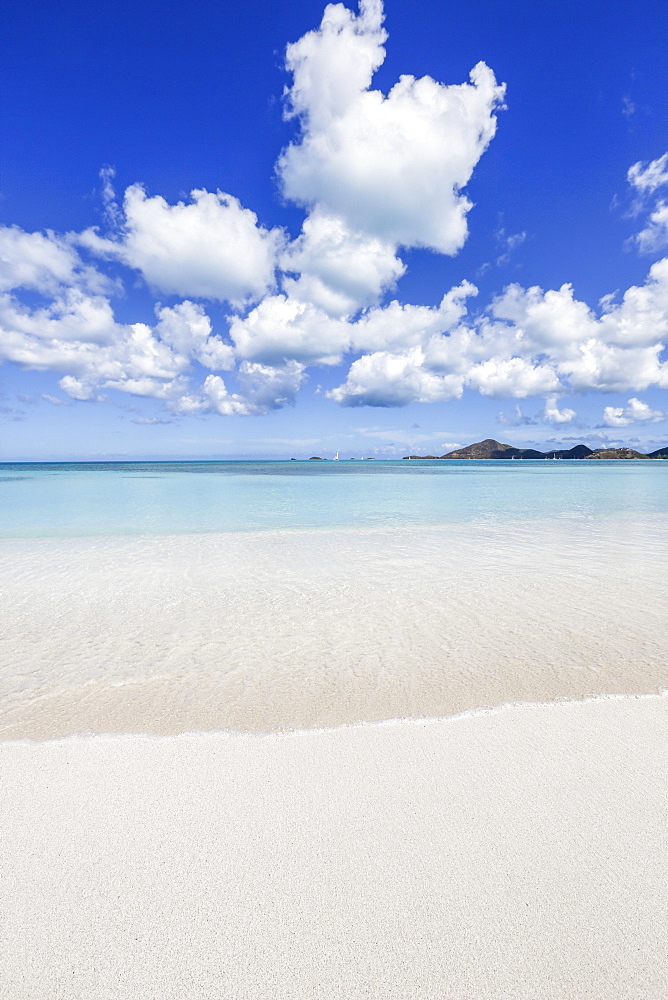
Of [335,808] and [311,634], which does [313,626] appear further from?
[335,808]

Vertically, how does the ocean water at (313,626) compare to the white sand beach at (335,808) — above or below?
below

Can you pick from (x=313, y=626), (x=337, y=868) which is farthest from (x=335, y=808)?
(x=313, y=626)

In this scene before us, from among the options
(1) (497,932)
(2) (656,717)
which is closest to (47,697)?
(1) (497,932)

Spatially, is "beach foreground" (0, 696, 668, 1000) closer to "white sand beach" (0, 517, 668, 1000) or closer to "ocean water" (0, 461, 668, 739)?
"white sand beach" (0, 517, 668, 1000)

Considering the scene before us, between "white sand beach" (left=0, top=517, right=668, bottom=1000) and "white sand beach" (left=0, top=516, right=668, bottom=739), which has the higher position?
"white sand beach" (left=0, top=517, right=668, bottom=1000)

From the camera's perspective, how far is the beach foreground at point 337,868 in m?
2.25

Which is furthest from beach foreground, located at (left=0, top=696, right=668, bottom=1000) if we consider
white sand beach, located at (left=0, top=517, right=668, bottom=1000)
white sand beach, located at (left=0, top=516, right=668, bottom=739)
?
white sand beach, located at (left=0, top=516, right=668, bottom=739)

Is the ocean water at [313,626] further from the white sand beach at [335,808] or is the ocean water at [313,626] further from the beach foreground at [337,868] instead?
the beach foreground at [337,868]

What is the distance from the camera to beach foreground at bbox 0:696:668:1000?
7.38ft

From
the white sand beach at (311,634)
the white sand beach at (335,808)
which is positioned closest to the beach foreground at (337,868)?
the white sand beach at (335,808)

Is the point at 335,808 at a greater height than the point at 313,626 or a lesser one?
greater

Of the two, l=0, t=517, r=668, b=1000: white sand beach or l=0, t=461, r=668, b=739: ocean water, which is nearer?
l=0, t=517, r=668, b=1000: white sand beach

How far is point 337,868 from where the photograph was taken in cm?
279

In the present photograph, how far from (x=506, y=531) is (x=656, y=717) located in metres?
12.7
